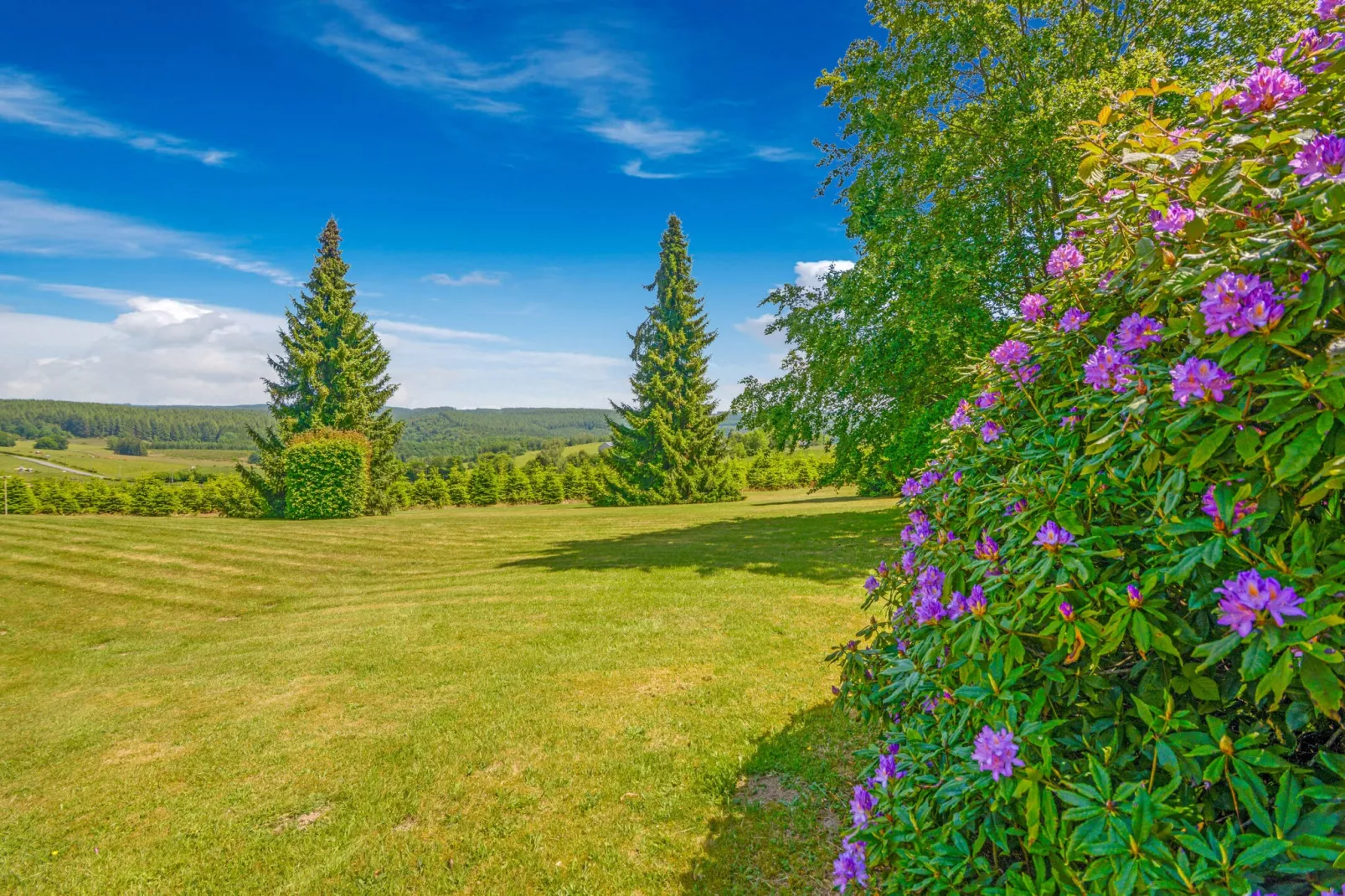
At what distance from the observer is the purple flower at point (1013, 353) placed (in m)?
1.95

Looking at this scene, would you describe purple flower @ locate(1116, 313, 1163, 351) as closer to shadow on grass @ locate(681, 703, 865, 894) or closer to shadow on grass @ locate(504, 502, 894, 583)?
shadow on grass @ locate(681, 703, 865, 894)

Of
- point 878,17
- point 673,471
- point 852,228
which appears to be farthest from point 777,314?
point 673,471

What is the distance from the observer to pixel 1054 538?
1.41 m

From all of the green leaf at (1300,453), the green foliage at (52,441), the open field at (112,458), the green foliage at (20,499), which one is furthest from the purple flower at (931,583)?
the green foliage at (52,441)

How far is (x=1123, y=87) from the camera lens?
28.6 feet

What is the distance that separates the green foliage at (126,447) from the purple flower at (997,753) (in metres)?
112

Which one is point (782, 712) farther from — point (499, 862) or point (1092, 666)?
point (1092, 666)

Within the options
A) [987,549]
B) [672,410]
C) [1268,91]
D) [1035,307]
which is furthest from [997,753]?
[672,410]

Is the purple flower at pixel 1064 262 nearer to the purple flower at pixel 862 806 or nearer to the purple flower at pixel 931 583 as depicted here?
the purple flower at pixel 931 583

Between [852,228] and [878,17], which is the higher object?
[878,17]

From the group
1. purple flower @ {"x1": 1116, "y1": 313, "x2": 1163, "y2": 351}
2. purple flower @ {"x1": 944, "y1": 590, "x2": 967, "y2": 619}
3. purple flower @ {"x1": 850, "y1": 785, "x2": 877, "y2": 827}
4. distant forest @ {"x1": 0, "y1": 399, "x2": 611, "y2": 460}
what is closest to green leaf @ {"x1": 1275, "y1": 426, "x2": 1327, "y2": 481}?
purple flower @ {"x1": 1116, "y1": 313, "x2": 1163, "y2": 351}

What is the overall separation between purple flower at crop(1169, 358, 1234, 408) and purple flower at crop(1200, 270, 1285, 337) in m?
0.07

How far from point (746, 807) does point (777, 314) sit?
475 inches

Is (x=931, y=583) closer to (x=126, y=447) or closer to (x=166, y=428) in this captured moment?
(x=126, y=447)
